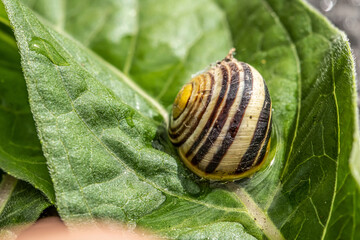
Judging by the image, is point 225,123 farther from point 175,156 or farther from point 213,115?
point 175,156

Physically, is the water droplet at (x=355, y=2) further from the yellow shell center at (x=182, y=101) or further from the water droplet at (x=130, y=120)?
the water droplet at (x=130, y=120)

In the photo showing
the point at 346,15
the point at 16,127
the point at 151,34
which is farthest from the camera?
the point at 346,15

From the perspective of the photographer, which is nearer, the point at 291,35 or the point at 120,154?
the point at 120,154

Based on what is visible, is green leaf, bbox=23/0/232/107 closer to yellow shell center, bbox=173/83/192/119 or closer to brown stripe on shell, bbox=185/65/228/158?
yellow shell center, bbox=173/83/192/119

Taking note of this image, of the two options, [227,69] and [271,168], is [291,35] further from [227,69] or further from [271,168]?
[271,168]

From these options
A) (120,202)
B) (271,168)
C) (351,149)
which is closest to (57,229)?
(120,202)

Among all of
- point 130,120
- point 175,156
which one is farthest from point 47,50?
point 175,156
